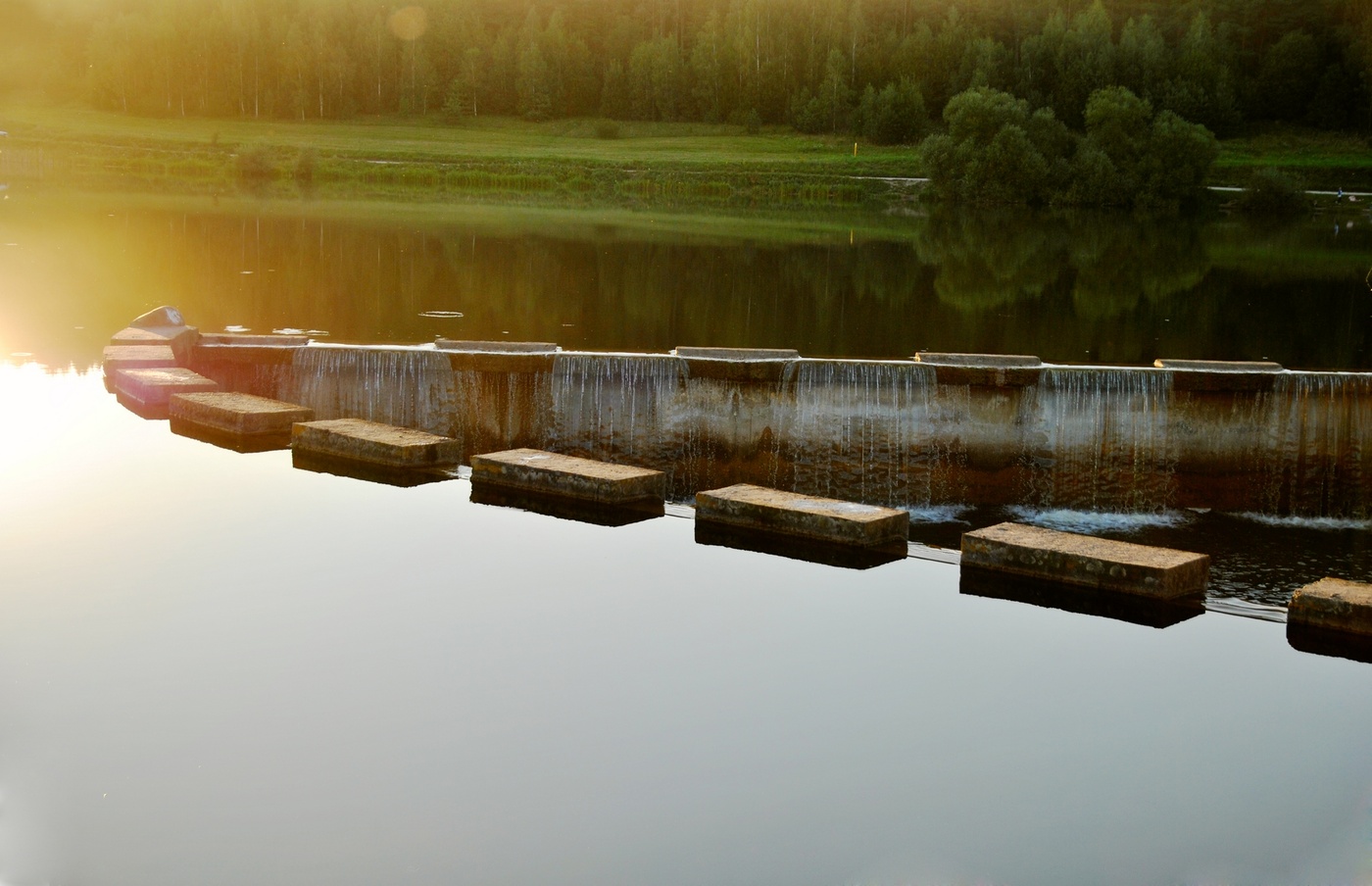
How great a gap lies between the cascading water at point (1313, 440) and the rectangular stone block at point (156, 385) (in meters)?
12.4

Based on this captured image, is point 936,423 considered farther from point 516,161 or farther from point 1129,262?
point 516,161

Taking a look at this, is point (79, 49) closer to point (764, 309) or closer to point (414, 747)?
point (764, 309)

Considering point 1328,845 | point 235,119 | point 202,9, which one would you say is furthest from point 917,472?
point 202,9

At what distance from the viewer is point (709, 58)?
144 metres

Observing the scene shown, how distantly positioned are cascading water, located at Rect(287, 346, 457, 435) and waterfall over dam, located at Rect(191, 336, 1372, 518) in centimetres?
4

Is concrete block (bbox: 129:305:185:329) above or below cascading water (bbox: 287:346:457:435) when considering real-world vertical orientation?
above

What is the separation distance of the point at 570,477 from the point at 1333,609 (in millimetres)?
6686

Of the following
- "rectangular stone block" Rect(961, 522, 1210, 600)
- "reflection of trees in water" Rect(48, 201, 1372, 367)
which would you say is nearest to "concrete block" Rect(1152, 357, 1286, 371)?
"rectangular stone block" Rect(961, 522, 1210, 600)

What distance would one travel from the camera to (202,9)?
15538cm

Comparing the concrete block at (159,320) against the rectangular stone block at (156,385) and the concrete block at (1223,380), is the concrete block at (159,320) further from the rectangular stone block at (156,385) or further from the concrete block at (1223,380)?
the concrete block at (1223,380)

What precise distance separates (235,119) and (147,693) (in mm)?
139517

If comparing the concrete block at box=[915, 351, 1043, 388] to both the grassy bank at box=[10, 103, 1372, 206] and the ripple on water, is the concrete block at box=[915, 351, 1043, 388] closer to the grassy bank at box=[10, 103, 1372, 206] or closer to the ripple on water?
the ripple on water

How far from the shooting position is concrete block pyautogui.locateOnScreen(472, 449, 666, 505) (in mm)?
14031

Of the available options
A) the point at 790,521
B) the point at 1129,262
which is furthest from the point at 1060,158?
the point at 790,521
